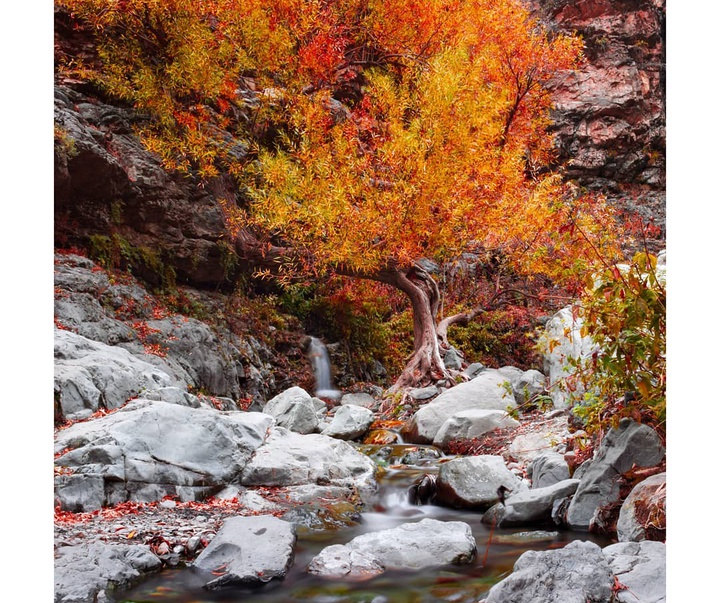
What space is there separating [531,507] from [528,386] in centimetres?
426

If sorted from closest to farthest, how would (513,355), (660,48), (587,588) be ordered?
(587,588) → (513,355) → (660,48)

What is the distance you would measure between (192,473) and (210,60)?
785 centimetres

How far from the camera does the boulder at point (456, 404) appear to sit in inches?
275

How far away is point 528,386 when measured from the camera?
8.06 m

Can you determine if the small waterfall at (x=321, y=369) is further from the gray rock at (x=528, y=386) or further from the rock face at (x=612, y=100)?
the rock face at (x=612, y=100)

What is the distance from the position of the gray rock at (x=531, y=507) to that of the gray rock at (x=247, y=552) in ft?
5.14

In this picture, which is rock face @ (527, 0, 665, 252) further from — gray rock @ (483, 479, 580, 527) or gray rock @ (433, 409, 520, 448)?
gray rock @ (483, 479, 580, 527)

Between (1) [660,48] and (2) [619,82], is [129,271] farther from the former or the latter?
→ (1) [660,48]

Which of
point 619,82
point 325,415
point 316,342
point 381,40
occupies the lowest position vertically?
point 325,415

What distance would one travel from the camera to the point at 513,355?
14.4m

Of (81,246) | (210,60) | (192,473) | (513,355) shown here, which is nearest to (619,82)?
(513,355)

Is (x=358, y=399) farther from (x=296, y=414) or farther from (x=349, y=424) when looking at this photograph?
(x=296, y=414)

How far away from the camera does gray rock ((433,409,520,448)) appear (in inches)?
251

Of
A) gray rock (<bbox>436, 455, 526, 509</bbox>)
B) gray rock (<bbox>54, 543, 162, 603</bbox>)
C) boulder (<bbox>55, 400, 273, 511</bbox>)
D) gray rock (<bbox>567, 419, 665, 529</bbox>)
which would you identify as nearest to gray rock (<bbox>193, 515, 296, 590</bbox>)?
gray rock (<bbox>54, 543, 162, 603</bbox>)
